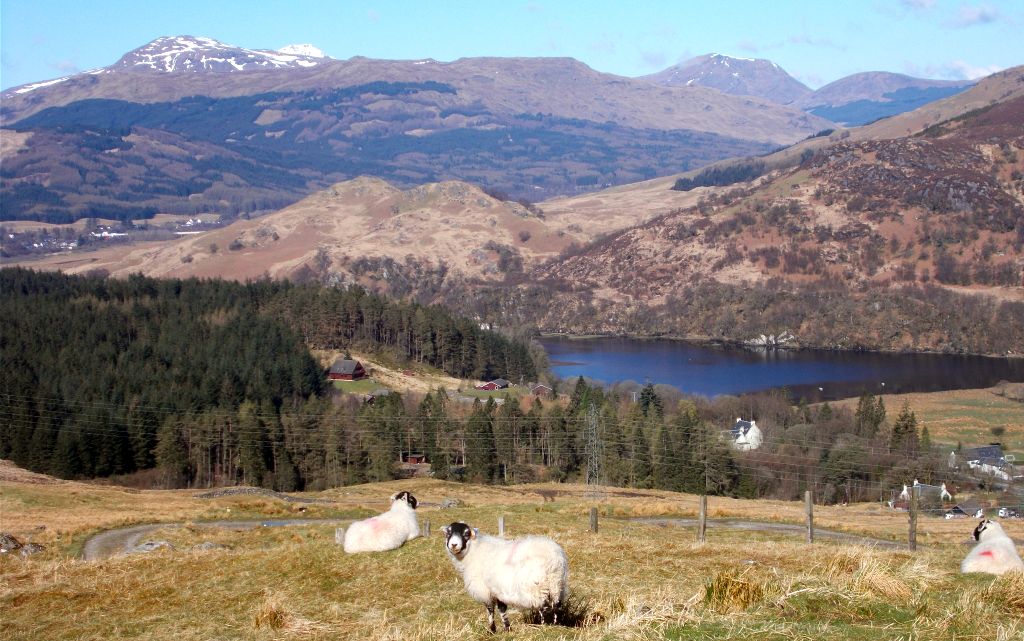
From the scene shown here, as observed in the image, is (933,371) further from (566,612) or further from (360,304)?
(566,612)

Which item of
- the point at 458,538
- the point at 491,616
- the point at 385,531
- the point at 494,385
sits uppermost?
the point at 458,538

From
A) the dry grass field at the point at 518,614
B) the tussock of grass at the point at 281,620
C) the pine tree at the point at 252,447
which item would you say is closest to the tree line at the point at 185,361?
the pine tree at the point at 252,447

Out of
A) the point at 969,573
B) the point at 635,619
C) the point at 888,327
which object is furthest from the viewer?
the point at 888,327

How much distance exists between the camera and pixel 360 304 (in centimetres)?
13162

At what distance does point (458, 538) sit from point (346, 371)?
102 m

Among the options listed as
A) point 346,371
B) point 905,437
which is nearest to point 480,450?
point 905,437

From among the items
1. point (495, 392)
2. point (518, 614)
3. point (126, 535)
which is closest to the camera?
point (518, 614)

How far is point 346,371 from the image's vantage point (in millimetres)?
111062

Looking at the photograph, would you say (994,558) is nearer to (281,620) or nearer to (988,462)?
(281,620)

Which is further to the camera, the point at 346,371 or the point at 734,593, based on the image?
the point at 346,371

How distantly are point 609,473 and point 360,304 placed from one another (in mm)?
67703

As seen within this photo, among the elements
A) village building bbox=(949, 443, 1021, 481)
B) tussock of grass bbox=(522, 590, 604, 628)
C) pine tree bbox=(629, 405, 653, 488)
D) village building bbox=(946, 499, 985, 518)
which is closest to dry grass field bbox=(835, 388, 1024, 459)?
village building bbox=(949, 443, 1021, 481)

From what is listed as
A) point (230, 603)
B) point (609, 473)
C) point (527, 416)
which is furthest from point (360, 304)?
point (230, 603)

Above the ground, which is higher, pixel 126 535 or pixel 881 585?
pixel 881 585
